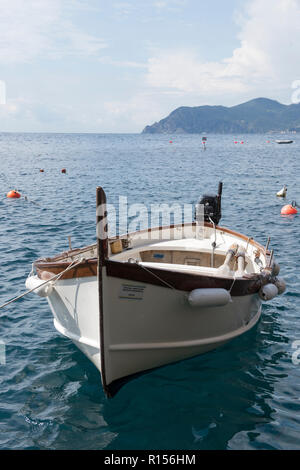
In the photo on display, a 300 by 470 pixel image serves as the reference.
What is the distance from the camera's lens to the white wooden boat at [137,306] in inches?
292

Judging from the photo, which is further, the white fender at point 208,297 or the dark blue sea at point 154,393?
the white fender at point 208,297

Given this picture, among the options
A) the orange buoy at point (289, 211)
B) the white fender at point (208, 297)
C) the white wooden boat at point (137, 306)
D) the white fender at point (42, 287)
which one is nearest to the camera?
the white wooden boat at point (137, 306)

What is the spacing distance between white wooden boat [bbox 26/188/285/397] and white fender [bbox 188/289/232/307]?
2 centimetres

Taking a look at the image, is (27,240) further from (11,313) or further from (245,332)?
(245,332)

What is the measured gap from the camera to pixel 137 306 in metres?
7.66

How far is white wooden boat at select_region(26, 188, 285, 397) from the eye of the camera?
7.41 metres

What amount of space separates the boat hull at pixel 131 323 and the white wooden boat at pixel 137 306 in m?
0.02

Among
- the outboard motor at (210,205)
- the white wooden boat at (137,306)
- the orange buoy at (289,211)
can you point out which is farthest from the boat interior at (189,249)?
the orange buoy at (289,211)
